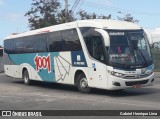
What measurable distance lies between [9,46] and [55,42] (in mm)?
7248

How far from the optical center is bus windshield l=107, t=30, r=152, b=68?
17.6m

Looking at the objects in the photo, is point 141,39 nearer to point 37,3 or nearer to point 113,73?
point 113,73

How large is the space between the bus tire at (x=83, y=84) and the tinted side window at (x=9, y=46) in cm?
895

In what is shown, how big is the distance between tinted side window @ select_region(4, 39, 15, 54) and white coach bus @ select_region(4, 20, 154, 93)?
514 cm

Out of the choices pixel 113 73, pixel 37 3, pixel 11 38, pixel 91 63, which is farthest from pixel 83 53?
pixel 37 3

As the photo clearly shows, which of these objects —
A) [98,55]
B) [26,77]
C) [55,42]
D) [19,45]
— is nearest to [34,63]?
[26,77]

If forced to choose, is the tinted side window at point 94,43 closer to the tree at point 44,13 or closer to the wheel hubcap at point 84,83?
the wheel hubcap at point 84,83

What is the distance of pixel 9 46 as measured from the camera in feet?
92.5

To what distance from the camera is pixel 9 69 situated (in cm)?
2825

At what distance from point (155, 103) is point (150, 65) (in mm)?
3583

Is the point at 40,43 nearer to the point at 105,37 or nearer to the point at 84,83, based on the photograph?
the point at 84,83

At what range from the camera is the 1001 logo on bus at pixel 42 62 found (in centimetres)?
2260

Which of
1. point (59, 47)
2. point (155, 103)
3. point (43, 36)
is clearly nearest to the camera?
point (155, 103)

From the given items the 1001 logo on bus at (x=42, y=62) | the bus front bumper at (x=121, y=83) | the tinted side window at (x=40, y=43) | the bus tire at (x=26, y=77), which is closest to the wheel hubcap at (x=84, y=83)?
→ the bus front bumper at (x=121, y=83)
